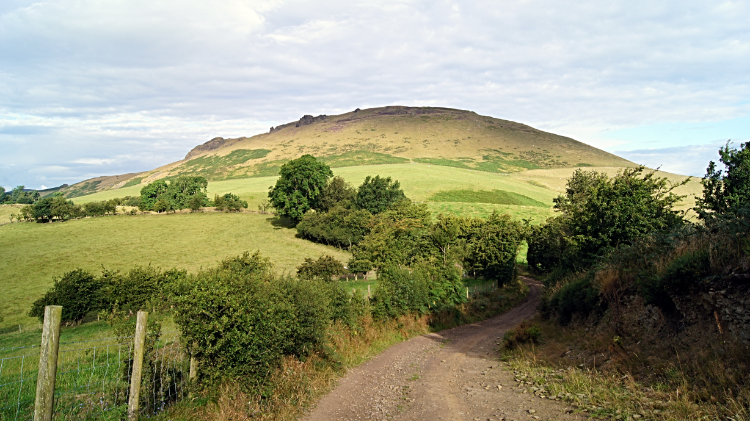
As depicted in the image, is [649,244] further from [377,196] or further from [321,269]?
[377,196]

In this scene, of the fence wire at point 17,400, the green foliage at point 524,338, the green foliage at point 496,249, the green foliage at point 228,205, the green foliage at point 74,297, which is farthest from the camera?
the green foliage at point 228,205

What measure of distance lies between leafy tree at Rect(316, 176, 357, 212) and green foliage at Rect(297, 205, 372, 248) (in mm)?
5023

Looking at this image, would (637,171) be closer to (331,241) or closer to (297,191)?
(331,241)

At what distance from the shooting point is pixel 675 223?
71.9 ft

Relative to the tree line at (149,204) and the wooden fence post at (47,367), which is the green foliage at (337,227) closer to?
the tree line at (149,204)

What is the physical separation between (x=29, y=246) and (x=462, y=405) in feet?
235

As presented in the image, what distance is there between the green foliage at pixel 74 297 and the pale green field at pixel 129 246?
9.08 m

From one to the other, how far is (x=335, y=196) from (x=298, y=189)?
282 inches

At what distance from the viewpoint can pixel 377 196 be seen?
79.6 meters

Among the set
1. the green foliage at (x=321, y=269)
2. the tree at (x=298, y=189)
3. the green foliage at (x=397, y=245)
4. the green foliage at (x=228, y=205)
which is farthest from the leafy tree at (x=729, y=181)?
the green foliage at (x=228, y=205)

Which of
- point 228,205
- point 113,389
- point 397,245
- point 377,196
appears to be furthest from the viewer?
point 228,205

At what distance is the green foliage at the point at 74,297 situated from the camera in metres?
30.2

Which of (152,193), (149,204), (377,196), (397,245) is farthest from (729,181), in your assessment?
(152,193)

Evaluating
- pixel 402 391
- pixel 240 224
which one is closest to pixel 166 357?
pixel 402 391
